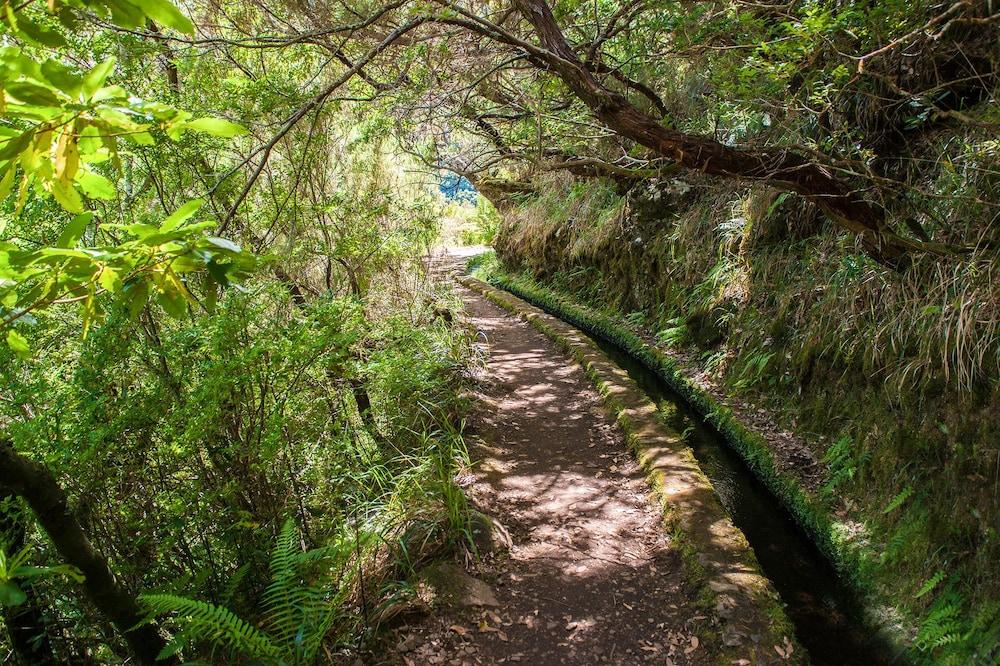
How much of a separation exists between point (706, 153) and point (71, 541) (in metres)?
4.17

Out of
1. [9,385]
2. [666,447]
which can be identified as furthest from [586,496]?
[9,385]

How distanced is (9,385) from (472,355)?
589 centimetres

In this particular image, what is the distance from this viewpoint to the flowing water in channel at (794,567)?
11.6 ft

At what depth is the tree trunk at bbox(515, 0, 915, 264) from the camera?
4.09m

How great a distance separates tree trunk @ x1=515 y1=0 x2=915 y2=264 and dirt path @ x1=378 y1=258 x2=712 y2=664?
263 centimetres

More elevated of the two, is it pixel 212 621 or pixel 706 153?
pixel 706 153

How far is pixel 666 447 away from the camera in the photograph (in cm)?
530

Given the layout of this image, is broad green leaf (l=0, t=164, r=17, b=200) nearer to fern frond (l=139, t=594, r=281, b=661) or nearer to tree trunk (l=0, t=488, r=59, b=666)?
fern frond (l=139, t=594, r=281, b=661)

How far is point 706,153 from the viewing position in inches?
163

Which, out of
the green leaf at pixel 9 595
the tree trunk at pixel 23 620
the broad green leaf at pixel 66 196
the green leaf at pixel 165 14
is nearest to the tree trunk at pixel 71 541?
the tree trunk at pixel 23 620

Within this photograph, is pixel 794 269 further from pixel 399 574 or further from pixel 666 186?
pixel 399 574

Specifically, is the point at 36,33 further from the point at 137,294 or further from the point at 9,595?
the point at 9,595

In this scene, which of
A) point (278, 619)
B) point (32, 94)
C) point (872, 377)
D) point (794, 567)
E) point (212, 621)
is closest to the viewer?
point (32, 94)

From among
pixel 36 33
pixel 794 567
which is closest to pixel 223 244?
pixel 36 33
